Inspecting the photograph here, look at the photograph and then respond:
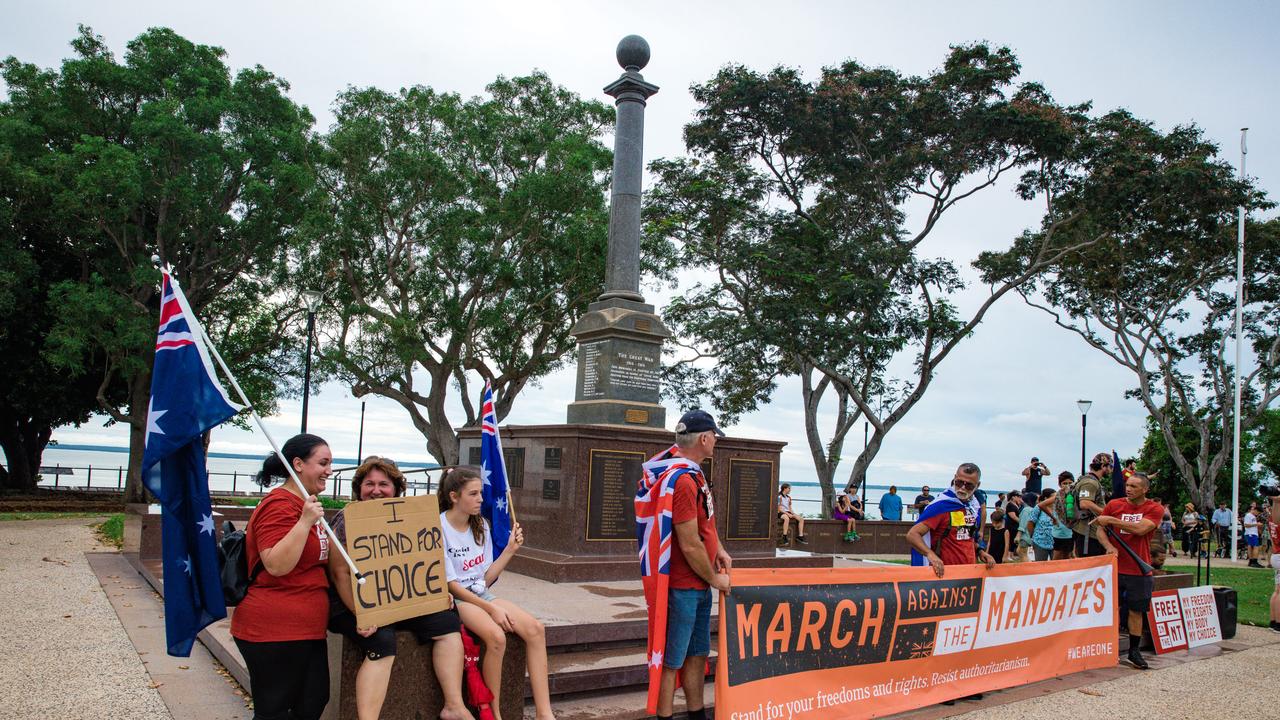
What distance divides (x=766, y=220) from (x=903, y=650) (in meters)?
19.1

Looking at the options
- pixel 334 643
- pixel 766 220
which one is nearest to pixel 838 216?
pixel 766 220

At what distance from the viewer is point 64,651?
281 inches

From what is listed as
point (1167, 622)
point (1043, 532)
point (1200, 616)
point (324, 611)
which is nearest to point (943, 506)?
point (1167, 622)

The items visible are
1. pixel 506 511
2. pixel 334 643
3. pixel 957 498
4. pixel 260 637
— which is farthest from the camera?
pixel 957 498

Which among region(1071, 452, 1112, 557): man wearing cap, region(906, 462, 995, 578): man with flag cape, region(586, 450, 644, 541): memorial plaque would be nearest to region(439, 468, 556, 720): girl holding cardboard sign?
region(906, 462, 995, 578): man with flag cape

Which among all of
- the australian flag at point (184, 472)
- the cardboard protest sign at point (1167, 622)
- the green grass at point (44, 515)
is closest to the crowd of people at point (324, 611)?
the australian flag at point (184, 472)

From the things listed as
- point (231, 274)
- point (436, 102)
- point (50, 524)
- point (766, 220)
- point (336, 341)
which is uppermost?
point (436, 102)

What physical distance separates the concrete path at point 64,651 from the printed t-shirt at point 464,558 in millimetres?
2316

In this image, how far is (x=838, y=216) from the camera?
85.0 feet

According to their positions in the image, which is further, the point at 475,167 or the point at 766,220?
the point at 475,167

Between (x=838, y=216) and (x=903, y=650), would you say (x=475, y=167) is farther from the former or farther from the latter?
(x=903, y=650)

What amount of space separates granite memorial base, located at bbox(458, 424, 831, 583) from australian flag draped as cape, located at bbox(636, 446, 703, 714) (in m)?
4.46

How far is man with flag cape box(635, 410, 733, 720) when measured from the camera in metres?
4.96

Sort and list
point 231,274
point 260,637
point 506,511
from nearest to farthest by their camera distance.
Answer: point 260,637, point 506,511, point 231,274
